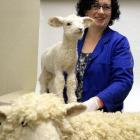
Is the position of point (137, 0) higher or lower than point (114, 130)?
higher

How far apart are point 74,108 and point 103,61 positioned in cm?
59

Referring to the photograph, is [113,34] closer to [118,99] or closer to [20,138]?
[118,99]

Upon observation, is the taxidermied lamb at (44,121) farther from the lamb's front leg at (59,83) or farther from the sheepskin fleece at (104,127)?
the lamb's front leg at (59,83)

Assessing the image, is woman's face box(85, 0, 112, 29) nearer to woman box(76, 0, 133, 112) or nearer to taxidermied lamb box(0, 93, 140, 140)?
woman box(76, 0, 133, 112)

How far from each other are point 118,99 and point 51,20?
1.23ft

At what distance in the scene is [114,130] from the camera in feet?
3.08

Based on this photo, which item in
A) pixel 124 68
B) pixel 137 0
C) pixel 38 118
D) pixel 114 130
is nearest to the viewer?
pixel 38 118

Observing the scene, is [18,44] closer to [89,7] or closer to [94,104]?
[89,7]

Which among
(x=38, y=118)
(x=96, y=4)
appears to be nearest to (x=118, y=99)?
(x=96, y=4)

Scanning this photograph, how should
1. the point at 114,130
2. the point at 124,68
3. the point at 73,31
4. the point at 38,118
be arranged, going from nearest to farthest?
the point at 38,118, the point at 114,130, the point at 73,31, the point at 124,68

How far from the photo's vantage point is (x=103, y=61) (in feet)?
4.52

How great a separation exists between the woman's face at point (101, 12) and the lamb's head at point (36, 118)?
2.19 feet

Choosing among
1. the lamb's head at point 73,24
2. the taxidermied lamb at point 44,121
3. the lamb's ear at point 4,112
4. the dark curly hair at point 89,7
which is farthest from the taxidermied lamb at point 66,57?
the lamb's ear at point 4,112

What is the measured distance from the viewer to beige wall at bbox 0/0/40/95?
2.10 meters
